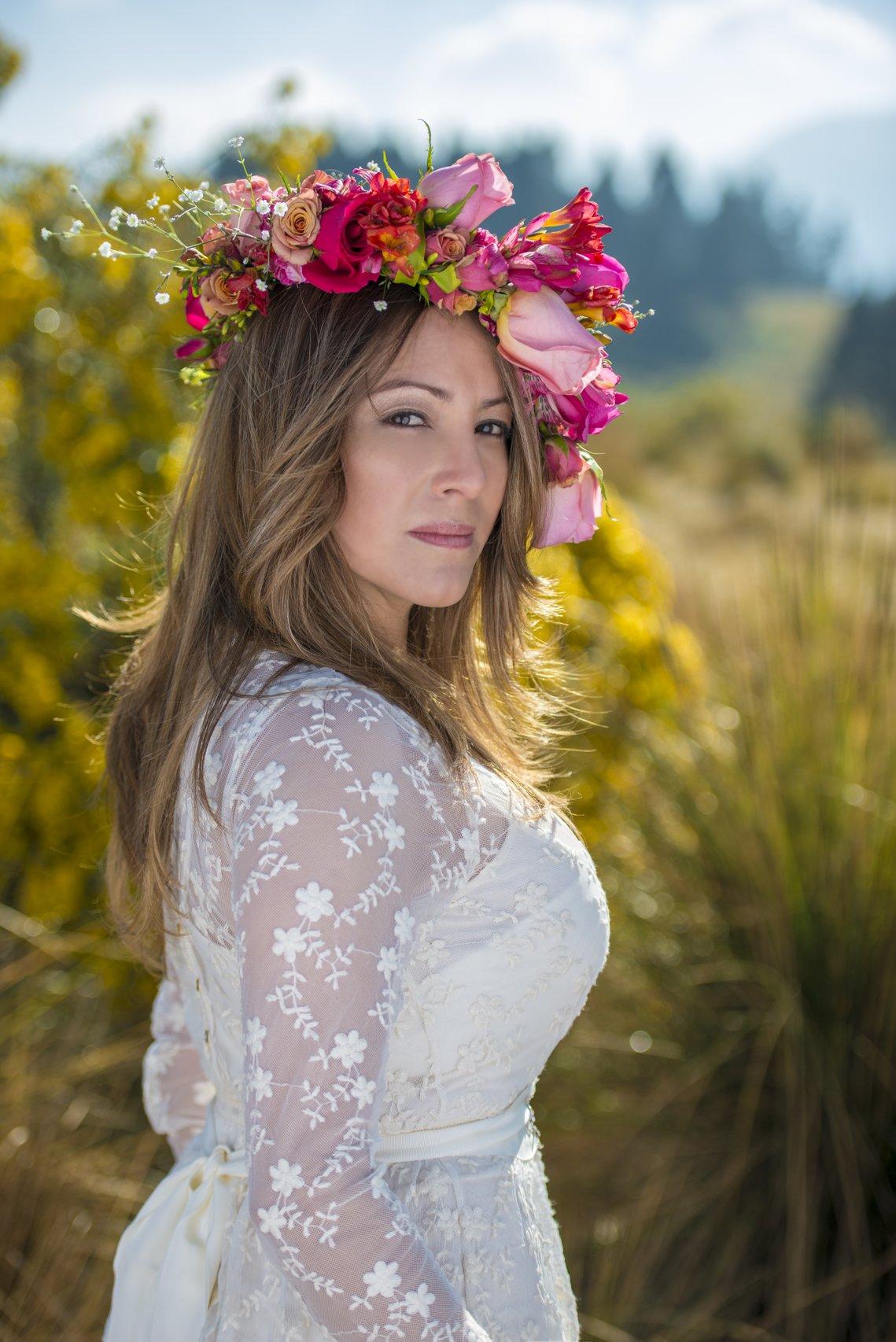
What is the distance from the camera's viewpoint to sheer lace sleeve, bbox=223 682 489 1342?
1.03 metres

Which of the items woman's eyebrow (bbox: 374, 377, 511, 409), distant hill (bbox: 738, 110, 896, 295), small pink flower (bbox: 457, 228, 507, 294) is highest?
distant hill (bbox: 738, 110, 896, 295)

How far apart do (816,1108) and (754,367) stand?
34.6 meters

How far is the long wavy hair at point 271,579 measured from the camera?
1.38 m

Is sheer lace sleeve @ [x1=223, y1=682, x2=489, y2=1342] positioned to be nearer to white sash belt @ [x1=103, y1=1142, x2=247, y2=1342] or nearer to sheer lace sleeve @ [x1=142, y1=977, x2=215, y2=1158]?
white sash belt @ [x1=103, y1=1142, x2=247, y2=1342]

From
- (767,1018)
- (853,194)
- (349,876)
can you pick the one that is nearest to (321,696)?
(349,876)

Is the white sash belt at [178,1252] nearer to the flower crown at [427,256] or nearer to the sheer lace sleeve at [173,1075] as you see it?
the sheer lace sleeve at [173,1075]

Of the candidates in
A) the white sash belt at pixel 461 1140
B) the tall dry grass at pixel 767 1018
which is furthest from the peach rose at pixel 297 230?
the tall dry grass at pixel 767 1018

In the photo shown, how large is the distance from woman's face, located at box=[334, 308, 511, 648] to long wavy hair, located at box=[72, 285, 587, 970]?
0.02m

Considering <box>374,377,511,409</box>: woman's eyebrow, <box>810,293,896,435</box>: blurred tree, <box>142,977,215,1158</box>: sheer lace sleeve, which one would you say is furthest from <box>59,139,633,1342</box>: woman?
<box>810,293,896,435</box>: blurred tree

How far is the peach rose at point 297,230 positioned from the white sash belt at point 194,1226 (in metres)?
1.07

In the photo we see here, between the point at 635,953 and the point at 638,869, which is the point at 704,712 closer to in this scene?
the point at 638,869

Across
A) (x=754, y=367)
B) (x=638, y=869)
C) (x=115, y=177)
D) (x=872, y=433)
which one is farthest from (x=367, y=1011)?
(x=754, y=367)

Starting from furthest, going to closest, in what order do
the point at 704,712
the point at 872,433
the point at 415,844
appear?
1. the point at 872,433
2. the point at 704,712
3. the point at 415,844

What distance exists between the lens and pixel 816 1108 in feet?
8.38
